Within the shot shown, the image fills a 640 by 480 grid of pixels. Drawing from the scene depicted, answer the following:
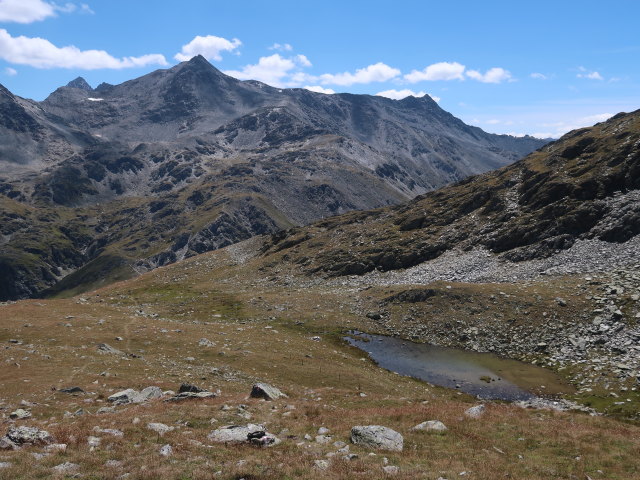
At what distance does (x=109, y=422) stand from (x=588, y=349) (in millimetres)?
53824

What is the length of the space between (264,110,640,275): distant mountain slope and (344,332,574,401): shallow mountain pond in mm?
40940

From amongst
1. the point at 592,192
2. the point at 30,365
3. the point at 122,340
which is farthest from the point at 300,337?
the point at 592,192

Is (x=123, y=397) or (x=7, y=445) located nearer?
(x=7, y=445)

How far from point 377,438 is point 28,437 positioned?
49.1 feet

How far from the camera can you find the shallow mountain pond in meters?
49.2

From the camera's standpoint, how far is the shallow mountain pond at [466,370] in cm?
4919

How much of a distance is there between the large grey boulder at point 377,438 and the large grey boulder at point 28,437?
13205 mm

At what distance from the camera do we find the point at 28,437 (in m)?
18.6

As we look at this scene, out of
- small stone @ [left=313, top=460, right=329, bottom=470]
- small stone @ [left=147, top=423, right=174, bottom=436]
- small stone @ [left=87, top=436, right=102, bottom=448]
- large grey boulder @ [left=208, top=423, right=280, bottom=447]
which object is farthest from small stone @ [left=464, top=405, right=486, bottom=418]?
small stone @ [left=87, top=436, right=102, bottom=448]

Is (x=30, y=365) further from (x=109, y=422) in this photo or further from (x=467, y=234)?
(x=467, y=234)

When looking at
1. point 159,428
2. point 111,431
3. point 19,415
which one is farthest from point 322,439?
point 19,415

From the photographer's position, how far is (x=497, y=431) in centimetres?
2262

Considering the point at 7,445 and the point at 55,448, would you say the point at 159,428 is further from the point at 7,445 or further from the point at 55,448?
the point at 7,445

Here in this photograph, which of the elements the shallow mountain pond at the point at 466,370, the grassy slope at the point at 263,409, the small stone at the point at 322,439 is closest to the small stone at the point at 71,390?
the grassy slope at the point at 263,409
